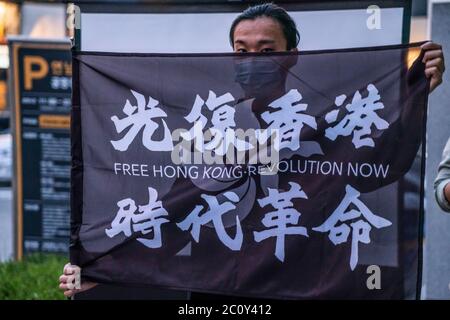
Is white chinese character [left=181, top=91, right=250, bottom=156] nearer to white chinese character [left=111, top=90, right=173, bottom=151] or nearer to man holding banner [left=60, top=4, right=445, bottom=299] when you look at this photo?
man holding banner [left=60, top=4, right=445, bottom=299]

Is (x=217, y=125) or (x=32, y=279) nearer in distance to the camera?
(x=217, y=125)

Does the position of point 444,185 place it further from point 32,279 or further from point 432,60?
point 32,279

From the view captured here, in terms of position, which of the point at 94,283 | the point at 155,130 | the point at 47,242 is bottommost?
the point at 47,242

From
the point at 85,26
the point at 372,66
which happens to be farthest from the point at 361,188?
the point at 85,26

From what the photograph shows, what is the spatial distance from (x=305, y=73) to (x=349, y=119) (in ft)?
0.87

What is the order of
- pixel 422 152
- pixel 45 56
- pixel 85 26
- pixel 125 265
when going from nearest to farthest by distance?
pixel 422 152, pixel 125 265, pixel 85 26, pixel 45 56

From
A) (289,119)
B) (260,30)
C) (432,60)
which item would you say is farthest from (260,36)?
(432,60)

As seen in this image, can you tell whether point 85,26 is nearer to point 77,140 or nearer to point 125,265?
point 77,140

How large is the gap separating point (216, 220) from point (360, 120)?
0.72 metres

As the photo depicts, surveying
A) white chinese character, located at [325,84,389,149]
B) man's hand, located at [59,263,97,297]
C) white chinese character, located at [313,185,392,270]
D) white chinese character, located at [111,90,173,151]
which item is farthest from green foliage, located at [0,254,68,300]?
white chinese character, located at [325,84,389,149]

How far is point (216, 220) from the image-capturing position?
3.38m

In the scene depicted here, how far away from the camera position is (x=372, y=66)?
327 cm

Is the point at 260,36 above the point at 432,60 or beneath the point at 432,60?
above

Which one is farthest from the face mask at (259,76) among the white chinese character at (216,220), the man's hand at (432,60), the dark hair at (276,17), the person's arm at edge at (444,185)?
the person's arm at edge at (444,185)
